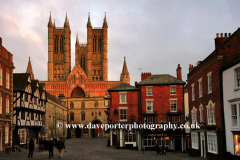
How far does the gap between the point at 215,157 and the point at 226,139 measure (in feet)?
7.24

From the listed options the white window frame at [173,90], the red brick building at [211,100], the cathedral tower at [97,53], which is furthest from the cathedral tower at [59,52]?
the red brick building at [211,100]

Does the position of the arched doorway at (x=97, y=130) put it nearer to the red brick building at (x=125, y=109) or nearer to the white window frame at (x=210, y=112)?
the red brick building at (x=125, y=109)

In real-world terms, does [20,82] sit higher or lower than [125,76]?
lower

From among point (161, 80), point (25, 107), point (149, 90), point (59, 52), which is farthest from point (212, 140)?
point (59, 52)

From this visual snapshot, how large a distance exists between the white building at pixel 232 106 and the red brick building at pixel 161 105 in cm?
1847

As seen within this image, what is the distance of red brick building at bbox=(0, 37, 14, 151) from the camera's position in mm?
28062

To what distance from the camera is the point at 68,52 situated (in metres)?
124

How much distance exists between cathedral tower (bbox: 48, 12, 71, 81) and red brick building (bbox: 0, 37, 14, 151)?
90536 millimetres

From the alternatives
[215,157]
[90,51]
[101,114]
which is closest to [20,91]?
[215,157]

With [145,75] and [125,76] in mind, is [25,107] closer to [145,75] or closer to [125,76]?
[145,75]

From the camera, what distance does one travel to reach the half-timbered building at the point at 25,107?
33.6 meters

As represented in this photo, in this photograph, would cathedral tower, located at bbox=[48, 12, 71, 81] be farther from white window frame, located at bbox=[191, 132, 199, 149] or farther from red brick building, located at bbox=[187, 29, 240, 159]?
red brick building, located at bbox=[187, 29, 240, 159]

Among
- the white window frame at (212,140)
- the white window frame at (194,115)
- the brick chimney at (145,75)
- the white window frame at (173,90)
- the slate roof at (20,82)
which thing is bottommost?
the white window frame at (212,140)

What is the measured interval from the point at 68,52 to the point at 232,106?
359 ft
